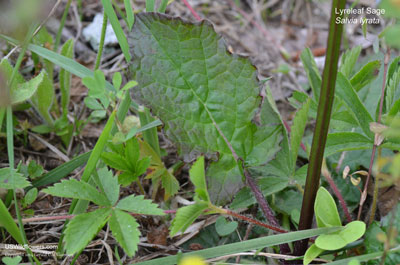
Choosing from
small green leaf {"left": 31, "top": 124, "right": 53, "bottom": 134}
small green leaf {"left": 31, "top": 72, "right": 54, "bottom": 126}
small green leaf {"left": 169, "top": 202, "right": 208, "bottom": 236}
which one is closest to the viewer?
small green leaf {"left": 169, "top": 202, "right": 208, "bottom": 236}

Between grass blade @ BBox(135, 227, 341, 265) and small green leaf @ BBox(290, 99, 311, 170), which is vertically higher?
small green leaf @ BBox(290, 99, 311, 170)

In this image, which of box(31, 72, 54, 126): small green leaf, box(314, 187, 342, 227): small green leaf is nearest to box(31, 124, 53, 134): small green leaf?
box(31, 72, 54, 126): small green leaf

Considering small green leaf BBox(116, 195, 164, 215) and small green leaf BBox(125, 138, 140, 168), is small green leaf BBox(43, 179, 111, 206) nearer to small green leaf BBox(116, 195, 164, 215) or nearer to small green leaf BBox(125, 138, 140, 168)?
small green leaf BBox(116, 195, 164, 215)

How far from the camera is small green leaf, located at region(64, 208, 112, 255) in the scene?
1.22 meters

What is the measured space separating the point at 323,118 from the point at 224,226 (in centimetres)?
66

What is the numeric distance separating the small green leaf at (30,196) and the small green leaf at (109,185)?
0.35 metres

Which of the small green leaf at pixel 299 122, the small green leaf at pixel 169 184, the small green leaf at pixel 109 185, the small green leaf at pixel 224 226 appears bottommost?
the small green leaf at pixel 224 226

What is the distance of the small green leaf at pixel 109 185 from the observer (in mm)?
1395

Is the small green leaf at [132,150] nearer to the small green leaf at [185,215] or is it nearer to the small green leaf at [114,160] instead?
the small green leaf at [114,160]

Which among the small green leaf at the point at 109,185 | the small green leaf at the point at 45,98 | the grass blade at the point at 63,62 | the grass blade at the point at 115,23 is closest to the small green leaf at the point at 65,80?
the small green leaf at the point at 45,98

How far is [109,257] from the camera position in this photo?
1591 mm

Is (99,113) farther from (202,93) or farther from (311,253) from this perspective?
(311,253)

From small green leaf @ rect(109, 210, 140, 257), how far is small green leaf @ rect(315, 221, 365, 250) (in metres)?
0.55

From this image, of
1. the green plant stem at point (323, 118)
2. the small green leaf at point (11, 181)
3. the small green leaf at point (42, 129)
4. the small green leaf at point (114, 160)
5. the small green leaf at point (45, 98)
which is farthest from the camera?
the small green leaf at point (42, 129)
